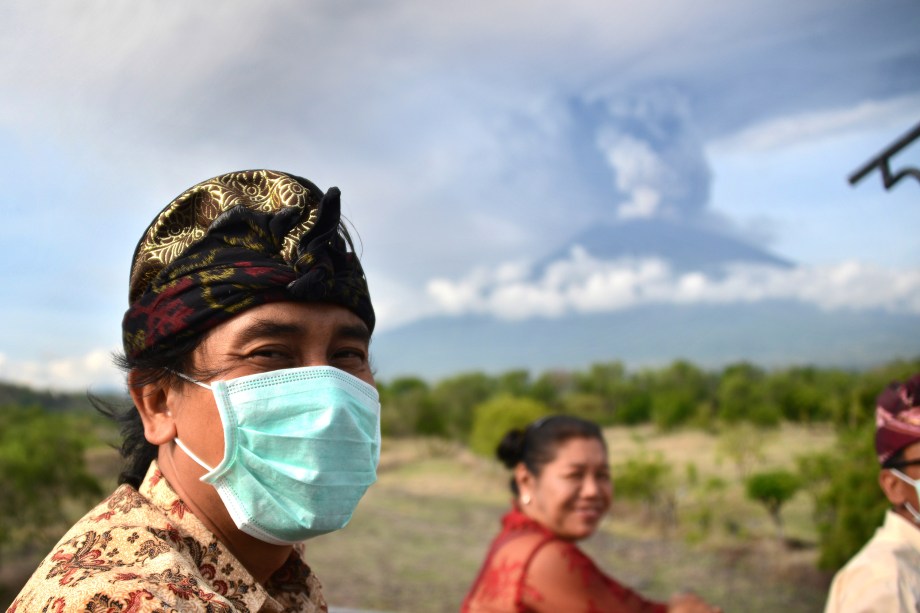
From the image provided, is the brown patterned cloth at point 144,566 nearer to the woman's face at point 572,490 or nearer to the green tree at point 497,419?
the woman's face at point 572,490

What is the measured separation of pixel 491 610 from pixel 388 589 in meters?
8.58

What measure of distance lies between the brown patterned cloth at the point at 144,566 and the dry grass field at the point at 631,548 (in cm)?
758

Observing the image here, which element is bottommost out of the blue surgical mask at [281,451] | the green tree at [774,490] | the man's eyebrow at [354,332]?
the green tree at [774,490]

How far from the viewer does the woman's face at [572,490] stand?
135 inches

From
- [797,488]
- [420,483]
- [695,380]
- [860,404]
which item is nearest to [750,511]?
[797,488]

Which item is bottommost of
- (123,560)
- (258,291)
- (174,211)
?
(123,560)

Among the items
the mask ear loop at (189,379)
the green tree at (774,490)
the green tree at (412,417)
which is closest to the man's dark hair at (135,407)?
the mask ear loop at (189,379)

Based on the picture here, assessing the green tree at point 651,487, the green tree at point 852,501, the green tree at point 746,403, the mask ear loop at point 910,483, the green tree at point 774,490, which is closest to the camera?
the mask ear loop at point 910,483

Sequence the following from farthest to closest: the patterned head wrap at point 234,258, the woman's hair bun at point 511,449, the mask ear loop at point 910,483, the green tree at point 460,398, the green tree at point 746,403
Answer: the green tree at point 460,398 < the green tree at point 746,403 < the woman's hair bun at point 511,449 < the mask ear loop at point 910,483 < the patterned head wrap at point 234,258

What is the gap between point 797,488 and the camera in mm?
12219

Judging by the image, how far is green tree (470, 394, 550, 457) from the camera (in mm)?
18844

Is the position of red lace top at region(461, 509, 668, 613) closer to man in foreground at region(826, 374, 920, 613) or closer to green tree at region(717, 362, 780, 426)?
man in foreground at region(826, 374, 920, 613)

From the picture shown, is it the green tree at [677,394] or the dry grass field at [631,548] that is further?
the green tree at [677,394]

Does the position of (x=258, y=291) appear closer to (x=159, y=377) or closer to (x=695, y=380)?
(x=159, y=377)
